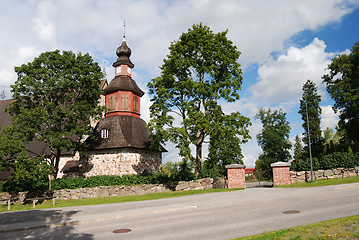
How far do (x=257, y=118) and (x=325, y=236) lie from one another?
2209 inches

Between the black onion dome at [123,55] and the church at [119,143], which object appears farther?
the black onion dome at [123,55]

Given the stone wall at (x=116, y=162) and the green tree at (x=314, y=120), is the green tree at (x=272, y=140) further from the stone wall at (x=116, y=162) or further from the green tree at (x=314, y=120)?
the stone wall at (x=116, y=162)

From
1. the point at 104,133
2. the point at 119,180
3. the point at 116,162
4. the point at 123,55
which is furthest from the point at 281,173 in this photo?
the point at 123,55

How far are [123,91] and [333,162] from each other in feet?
87.1

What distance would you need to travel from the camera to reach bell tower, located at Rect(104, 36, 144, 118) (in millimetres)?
36375

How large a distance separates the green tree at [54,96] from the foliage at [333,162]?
72.4 ft

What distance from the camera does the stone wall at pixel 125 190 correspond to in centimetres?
2620

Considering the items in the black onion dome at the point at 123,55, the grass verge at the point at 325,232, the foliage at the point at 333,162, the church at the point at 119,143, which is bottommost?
the grass verge at the point at 325,232

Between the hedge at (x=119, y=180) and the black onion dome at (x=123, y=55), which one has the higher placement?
the black onion dome at (x=123, y=55)

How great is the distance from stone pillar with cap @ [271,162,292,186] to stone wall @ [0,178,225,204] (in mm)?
5009

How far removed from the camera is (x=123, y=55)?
1538 inches

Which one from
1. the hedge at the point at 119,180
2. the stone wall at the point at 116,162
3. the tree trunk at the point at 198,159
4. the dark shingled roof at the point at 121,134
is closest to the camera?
the hedge at the point at 119,180

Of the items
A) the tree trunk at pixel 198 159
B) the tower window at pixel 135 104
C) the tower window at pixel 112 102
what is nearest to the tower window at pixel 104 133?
the tower window at pixel 112 102

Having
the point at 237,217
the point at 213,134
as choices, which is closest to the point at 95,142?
the point at 213,134
